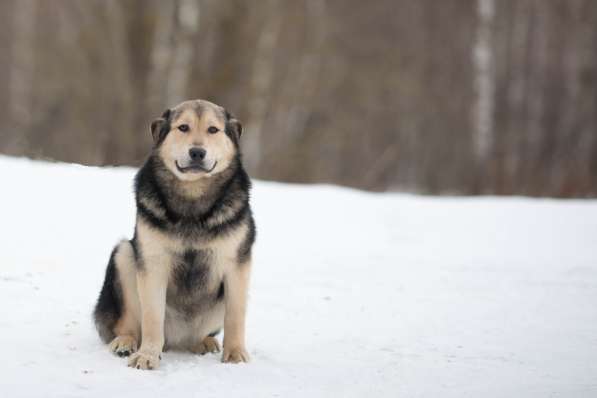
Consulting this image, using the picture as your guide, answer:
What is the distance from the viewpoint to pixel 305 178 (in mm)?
17578

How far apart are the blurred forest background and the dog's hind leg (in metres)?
10.4

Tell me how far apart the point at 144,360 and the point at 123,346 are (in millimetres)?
312

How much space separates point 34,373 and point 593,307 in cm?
453

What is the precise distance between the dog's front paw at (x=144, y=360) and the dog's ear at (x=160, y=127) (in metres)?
1.25

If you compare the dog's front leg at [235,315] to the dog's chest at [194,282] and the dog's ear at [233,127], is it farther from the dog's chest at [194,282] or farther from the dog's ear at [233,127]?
the dog's ear at [233,127]

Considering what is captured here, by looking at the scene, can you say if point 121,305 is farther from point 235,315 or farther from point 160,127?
point 160,127

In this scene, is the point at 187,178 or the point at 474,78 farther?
the point at 474,78

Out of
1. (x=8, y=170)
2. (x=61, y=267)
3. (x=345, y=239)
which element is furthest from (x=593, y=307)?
(x=8, y=170)

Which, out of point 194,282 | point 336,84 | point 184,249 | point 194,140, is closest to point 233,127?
point 194,140

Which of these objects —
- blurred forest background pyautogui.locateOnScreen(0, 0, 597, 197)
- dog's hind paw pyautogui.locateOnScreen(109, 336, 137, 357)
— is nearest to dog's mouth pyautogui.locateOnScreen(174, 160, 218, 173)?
dog's hind paw pyautogui.locateOnScreen(109, 336, 137, 357)

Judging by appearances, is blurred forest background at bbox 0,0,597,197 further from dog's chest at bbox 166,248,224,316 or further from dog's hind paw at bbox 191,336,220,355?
dog's chest at bbox 166,248,224,316

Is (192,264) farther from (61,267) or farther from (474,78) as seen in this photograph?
(474,78)

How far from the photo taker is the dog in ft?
14.6

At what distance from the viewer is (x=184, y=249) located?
14.6 ft
